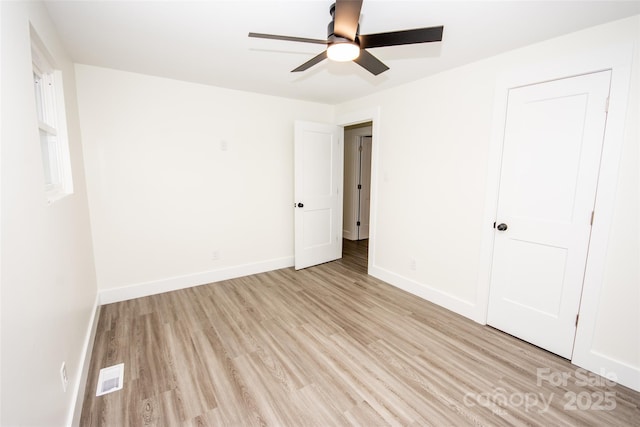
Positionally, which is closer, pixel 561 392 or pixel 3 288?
pixel 3 288

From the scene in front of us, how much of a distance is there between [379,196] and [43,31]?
3279mm

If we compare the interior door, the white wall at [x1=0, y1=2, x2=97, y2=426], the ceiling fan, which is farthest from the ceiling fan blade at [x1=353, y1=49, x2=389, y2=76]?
the interior door

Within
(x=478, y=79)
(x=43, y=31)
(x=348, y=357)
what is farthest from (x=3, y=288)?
(x=478, y=79)

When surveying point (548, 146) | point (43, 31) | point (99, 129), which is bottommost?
point (548, 146)

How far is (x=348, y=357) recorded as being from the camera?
7.11 feet

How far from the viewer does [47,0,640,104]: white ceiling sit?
5.65 ft

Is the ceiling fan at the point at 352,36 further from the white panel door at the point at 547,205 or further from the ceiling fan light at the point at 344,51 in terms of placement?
the white panel door at the point at 547,205

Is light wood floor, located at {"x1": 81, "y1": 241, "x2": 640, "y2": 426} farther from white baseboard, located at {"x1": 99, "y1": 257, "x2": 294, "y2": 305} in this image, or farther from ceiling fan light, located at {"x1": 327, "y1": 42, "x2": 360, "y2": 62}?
ceiling fan light, located at {"x1": 327, "y1": 42, "x2": 360, "y2": 62}

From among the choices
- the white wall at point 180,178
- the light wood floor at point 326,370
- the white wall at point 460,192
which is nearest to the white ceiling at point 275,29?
the white wall at point 460,192

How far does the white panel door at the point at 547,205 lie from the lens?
2000mm

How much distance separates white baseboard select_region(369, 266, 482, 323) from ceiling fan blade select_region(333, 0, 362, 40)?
2.56 meters

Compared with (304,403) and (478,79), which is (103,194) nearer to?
(304,403)

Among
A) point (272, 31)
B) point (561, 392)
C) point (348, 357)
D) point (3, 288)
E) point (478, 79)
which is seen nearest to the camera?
point (3, 288)

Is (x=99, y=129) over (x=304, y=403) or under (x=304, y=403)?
over
